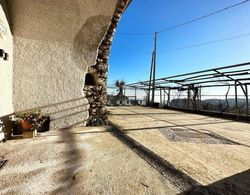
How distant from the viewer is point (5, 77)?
262 cm

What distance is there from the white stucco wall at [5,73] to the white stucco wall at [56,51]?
0.15 metres

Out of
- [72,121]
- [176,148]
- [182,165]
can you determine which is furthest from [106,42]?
[182,165]

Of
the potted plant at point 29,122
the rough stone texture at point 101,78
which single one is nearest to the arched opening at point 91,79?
the rough stone texture at point 101,78

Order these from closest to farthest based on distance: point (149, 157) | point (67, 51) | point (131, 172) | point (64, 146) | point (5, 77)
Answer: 1. point (131, 172)
2. point (149, 157)
3. point (64, 146)
4. point (5, 77)
5. point (67, 51)

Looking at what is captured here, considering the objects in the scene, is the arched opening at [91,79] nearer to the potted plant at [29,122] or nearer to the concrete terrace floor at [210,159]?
the potted plant at [29,122]

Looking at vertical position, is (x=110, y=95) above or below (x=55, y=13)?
below

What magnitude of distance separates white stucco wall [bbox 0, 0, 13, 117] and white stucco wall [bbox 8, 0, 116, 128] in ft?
0.50

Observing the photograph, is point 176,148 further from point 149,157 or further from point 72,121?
point 72,121

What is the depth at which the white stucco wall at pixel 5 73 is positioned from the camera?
2487 mm

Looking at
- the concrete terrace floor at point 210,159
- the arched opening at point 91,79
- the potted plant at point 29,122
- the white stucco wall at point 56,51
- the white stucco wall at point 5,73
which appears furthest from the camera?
the arched opening at point 91,79

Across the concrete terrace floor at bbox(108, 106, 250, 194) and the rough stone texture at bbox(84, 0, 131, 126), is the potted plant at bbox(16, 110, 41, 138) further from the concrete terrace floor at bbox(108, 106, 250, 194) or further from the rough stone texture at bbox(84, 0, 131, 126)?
the concrete terrace floor at bbox(108, 106, 250, 194)

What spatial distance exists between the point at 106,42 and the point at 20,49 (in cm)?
204

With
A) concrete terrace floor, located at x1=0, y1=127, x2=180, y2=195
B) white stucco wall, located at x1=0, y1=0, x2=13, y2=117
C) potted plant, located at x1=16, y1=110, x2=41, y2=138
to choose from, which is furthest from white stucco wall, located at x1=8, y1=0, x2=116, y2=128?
concrete terrace floor, located at x1=0, y1=127, x2=180, y2=195

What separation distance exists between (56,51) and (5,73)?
3.75ft
